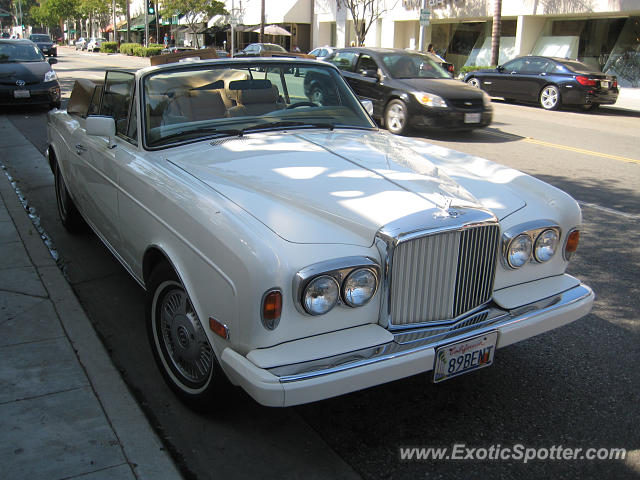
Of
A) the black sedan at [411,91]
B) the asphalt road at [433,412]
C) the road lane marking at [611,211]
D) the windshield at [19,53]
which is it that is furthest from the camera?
the windshield at [19,53]

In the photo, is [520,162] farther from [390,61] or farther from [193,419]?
[193,419]

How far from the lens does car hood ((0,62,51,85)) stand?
14414mm

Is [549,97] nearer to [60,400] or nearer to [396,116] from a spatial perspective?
[396,116]

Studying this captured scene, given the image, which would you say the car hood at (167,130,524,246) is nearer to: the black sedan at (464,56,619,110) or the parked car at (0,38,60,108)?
the parked car at (0,38,60,108)

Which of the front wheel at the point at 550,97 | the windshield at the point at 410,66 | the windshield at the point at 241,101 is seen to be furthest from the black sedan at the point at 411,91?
the windshield at the point at 241,101

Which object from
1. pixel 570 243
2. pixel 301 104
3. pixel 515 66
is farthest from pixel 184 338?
pixel 515 66

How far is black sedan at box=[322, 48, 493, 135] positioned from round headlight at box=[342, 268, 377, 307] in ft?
31.9

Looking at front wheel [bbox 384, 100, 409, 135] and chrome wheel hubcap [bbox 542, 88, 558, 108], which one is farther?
chrome wheel hubcap [bbox 542, 88, 558, 108]

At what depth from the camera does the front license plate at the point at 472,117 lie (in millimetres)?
12007

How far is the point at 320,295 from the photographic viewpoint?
2631mm

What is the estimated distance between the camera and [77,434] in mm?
2938

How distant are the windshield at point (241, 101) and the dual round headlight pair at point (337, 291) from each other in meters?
1.82

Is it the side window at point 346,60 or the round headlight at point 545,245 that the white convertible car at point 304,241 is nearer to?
the round headlight at point 545,245

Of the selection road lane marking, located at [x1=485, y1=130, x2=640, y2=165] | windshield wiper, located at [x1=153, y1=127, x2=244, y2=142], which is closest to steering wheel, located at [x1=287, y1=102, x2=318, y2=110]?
windshield wiper, located at [x1=153, y1=127, x2=244, y2=142]
